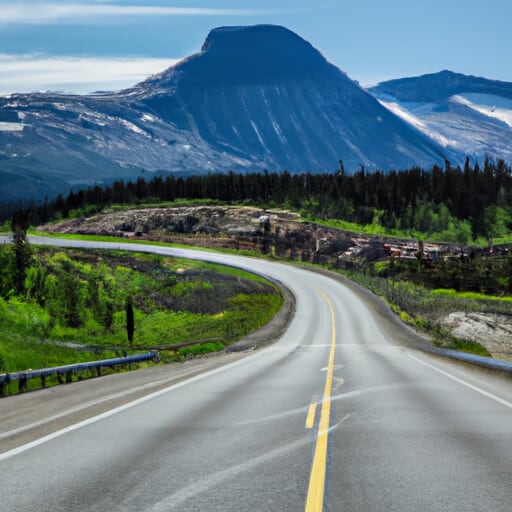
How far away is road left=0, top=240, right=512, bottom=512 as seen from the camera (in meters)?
6.65

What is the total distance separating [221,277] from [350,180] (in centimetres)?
6784

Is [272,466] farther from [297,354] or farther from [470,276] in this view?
[470,276]

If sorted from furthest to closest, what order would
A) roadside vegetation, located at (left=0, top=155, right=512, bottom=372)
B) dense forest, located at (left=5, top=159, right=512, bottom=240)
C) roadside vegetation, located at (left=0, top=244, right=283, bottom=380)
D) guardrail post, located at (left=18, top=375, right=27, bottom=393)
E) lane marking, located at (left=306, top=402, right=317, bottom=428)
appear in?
dense forest, located at (left=5, top=159, right=512, bottom=240), roadside vegetation, located at (left=0, top=155, right=512, bottom=372), roadside vegetation, located at (left=0, top=244, right=283, bottom=380), guardrail post, located at (left=18, top=375, right=27, bottom=393), lane marking, located at (left=306, top=402, right=317, bottom=428)

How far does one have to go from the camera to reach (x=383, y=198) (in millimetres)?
114750

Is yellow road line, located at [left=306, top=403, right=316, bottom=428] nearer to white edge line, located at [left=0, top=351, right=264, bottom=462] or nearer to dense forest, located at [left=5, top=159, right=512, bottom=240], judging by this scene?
white edge line, located at [left=0, top=351, right=264, bottom=462]

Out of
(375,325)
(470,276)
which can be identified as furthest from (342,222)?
(375,325)

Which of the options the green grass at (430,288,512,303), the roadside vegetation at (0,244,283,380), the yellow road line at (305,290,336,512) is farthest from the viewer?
the green grass at (430,288,512,303)

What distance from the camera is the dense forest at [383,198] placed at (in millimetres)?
108938

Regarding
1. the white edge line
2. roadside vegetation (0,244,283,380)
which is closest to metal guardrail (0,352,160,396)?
roadside vegetation (0,244,283,380)

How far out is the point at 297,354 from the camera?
28.1m

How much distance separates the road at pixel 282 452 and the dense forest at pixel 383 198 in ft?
303

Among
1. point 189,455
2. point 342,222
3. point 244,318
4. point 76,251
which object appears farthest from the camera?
point 342,222

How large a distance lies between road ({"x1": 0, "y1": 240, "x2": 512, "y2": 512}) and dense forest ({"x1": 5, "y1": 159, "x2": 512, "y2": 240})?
92339 millimetres

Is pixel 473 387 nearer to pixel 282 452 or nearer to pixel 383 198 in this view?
pixel 282 452
